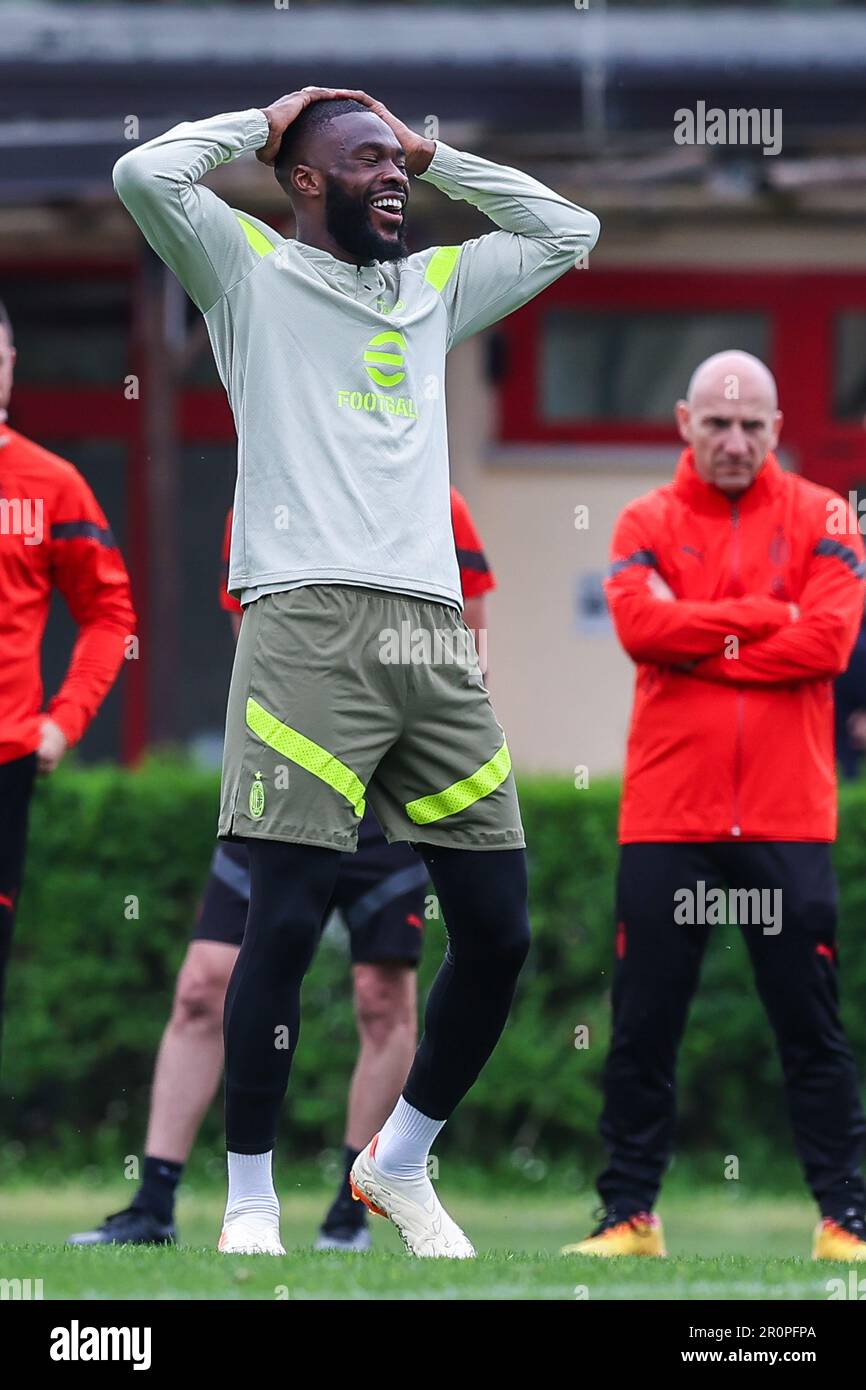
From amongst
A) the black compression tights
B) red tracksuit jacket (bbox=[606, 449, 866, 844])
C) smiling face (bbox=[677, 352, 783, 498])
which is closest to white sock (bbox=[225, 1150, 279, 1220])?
the black compression tights

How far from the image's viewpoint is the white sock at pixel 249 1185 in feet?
15.1

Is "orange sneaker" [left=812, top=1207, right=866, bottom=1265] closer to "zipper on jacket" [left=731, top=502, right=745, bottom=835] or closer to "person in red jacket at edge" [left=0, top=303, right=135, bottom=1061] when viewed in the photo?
"zipper on jacket" [left=731, top=502, right=745, bottom=835]

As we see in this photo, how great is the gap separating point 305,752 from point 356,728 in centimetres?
12

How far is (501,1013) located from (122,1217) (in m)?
1.72

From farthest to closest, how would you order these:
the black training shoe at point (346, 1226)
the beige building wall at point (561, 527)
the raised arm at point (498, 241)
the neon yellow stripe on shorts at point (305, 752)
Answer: the beige building wall at point (561, 527)
the black training shoe at point (346, 1226)
the raised arm at point (498, 241)
the neon yellow stripe on shorts at point (305, 752)

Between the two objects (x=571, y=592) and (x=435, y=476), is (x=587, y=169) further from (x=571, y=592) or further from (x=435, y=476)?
(x=435, y=476)

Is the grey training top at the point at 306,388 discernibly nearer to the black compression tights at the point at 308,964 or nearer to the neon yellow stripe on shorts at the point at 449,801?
the neon yellow stripe on shorts at the point at 449,801

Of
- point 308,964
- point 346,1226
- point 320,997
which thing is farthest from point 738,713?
point 320,997

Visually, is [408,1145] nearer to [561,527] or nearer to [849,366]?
[561,527]

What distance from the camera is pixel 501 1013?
4.71 metres

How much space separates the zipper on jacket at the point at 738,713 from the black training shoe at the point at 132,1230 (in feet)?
6.02

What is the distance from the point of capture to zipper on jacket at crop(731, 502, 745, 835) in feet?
19.7

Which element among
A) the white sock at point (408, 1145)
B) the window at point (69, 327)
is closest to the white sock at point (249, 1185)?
the white sock at point (408, 1145)
